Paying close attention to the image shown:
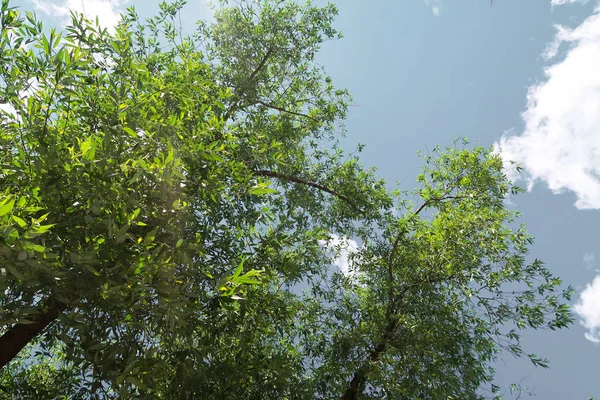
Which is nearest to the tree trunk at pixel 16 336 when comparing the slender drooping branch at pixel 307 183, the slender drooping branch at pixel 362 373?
the slender drooping branch at pixel 307 183

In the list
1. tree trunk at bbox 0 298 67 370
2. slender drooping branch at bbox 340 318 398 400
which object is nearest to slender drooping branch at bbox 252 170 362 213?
slender drooping branch at bbox 340 318 398 400

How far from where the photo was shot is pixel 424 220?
33.4ft

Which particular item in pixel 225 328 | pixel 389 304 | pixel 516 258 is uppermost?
pixel 516 258

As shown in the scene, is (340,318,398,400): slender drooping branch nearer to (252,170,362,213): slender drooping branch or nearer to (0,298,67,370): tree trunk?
(252,170,362,213): slender drooping branch

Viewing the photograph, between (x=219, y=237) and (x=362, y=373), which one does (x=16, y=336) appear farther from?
(x=362, y=373)

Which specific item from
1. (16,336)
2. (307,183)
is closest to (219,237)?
(16,336)

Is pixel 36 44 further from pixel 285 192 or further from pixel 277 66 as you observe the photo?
pixel 277 66

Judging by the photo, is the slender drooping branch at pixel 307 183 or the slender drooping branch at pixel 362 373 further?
the slender drooping branch at pixel 307 183

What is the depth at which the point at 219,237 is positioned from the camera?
5.52 metres

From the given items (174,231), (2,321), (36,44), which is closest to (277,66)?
(36,44)

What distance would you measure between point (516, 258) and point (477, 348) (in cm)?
212

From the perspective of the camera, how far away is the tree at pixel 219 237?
3.43 metres

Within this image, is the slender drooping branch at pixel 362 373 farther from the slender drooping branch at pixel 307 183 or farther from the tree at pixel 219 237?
the slender drooping branch at pixel 307 183

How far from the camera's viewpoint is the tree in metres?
3.43
